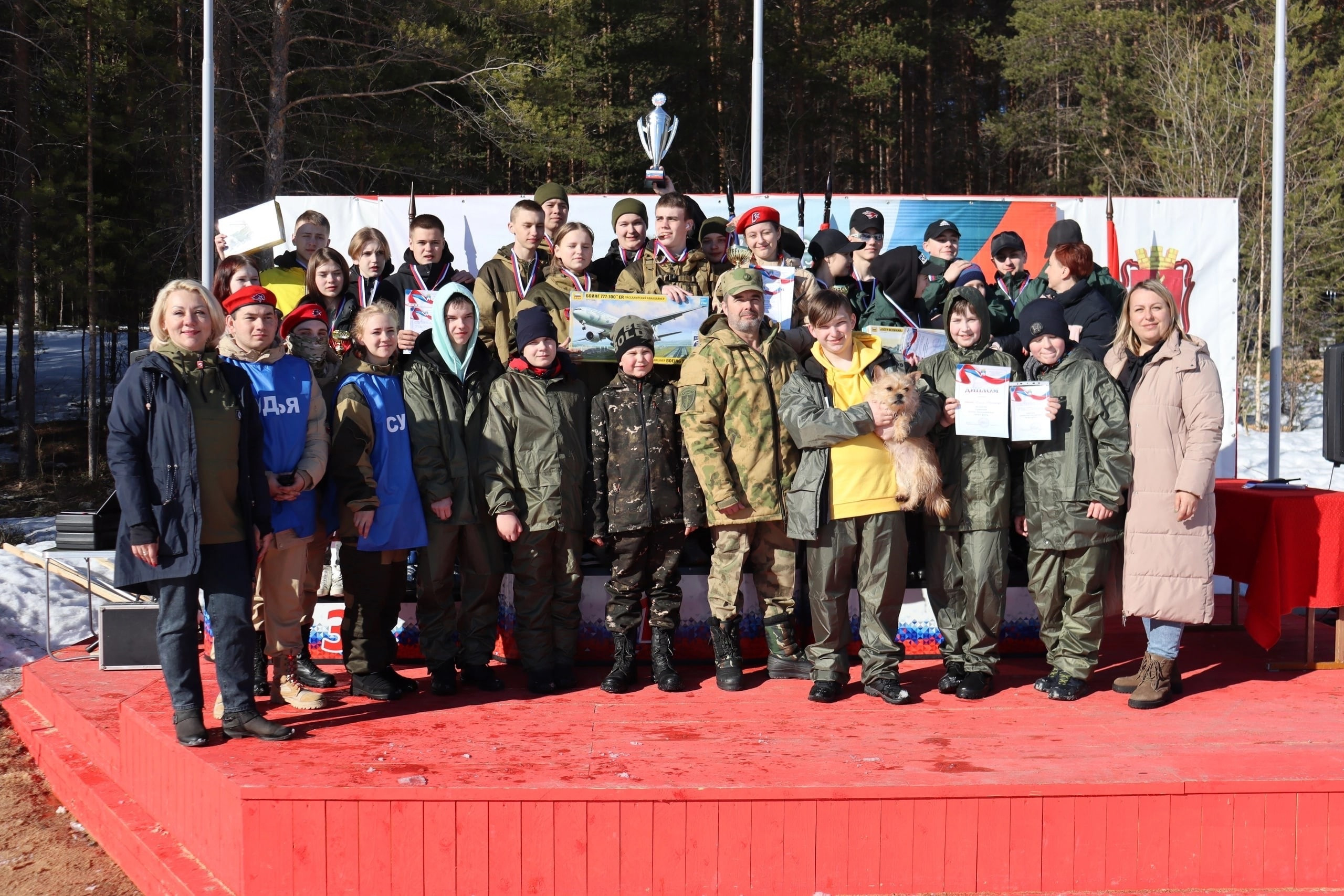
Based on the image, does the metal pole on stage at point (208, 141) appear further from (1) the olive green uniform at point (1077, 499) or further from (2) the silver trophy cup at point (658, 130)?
(1) the olive green uniform at point (1077, 499)

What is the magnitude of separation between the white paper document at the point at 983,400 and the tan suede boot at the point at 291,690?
321cm

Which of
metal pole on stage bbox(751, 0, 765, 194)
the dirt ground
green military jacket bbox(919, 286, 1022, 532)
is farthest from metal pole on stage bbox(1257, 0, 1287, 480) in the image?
the dirt ground

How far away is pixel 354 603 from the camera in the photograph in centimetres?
544

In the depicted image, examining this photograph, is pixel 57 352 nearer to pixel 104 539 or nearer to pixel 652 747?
pixel 104 539

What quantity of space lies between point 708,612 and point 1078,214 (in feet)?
15.3

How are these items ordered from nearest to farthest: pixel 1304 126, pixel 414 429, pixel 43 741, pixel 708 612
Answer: pixel 414 429, pixel 43 741, pixel 708 612, pixel 1304 126

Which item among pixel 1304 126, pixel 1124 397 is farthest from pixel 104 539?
pixel 1304 126

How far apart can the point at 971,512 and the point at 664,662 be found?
5.38 feet

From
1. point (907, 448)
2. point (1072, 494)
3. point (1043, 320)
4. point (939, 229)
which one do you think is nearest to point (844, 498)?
point (907, 448)

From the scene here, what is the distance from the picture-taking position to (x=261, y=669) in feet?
18.1

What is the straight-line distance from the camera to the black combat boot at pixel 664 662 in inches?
214

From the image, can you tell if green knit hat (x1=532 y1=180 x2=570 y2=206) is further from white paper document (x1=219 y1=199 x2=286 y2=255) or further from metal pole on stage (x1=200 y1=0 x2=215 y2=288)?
metal pole on stage (x1=200 y1=0 x2=215 y2=288)

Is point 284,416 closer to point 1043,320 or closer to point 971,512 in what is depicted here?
point 971,512

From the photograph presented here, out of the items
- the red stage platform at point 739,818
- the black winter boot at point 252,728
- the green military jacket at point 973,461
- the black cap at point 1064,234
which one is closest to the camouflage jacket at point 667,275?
the green military jacket at point 973,461
